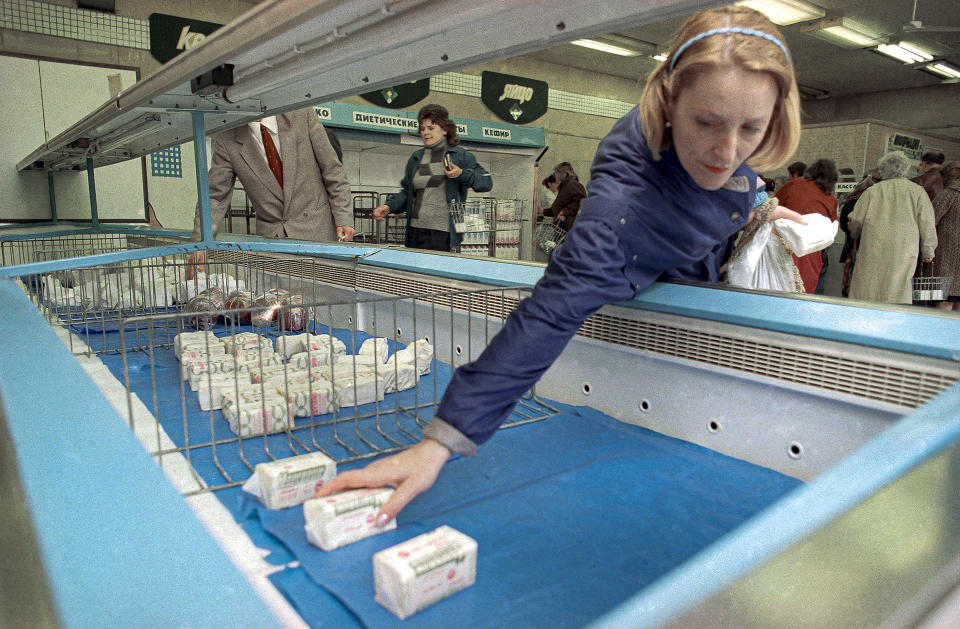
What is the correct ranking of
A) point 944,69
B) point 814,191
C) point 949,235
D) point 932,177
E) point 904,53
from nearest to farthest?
point 814,191 < point 949,235 < point 932,177 < point 904,53 < point 944,69

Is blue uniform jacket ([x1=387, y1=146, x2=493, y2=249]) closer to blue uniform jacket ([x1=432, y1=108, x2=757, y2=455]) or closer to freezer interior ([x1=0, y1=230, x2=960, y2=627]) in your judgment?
freezer interior ([x1=0, y1=230, x2=960, y2=627])

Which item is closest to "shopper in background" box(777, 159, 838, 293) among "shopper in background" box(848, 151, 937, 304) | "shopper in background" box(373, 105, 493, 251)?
"shopper in background" box(848, 151, 937, 304)

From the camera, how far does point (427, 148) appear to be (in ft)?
11.7

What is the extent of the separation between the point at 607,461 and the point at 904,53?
10.4 m

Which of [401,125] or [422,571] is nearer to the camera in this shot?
[422,571]

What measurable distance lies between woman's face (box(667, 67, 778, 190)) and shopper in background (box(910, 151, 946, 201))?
495 cm

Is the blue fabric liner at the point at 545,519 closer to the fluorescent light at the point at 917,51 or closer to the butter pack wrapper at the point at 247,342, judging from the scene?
the butter pack wrapper at the point at 247,342

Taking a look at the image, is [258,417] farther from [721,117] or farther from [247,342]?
[721,117]

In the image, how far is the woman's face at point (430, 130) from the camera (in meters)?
3.36

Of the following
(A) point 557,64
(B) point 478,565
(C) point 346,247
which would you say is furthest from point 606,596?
(A) point 557,64

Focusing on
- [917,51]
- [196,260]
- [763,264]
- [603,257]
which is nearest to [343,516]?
[603,257]

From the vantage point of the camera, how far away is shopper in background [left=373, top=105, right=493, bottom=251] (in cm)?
350

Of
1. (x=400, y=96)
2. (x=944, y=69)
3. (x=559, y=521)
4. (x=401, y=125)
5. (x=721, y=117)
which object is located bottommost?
(x=559, y=521)

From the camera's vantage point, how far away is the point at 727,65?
0.75 m
